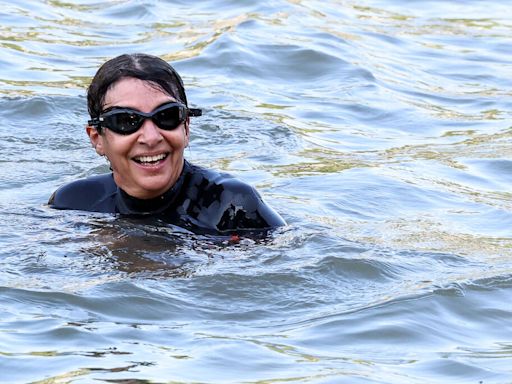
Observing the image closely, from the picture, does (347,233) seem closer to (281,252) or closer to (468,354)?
(281,252)

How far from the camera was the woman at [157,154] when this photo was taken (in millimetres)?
5996

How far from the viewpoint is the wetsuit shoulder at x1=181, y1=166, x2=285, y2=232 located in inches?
242

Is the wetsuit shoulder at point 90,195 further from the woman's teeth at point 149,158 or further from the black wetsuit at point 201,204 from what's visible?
the woman's teeth at point 149,158

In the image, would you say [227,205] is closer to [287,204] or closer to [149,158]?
[149,158]

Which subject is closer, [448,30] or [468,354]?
[468,354]

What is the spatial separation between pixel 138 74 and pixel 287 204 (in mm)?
1716

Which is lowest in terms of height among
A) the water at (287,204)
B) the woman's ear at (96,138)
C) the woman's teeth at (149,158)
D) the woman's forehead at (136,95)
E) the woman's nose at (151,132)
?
the water at (287,204)

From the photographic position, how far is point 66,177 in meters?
8.15

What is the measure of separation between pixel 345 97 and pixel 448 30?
2946 millimetres

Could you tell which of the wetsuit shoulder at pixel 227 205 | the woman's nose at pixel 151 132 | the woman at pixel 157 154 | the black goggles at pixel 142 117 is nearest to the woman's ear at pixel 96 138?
the woman at pixel 157 154

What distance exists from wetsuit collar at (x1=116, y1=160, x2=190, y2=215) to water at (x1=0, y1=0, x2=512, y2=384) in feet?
0.38

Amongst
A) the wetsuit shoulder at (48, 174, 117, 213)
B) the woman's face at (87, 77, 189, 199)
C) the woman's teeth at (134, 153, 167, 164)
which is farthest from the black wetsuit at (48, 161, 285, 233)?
the woman's teeth at (134, 153, 167, 164)

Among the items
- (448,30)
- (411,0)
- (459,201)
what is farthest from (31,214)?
(411,0)

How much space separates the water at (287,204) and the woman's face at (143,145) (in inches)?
10.0
